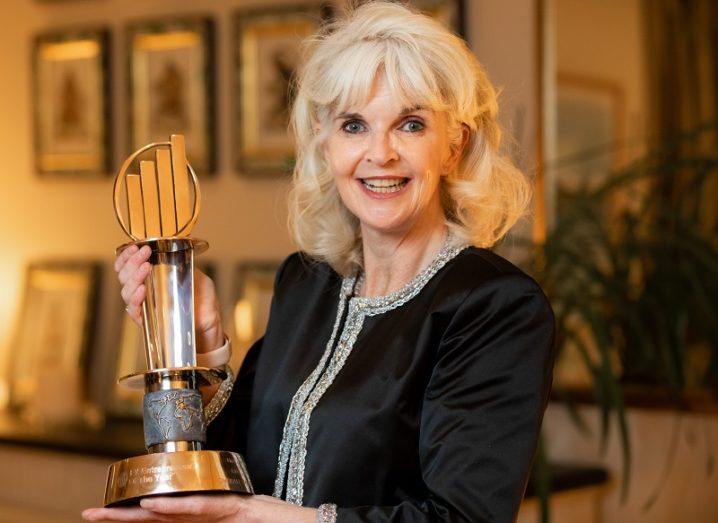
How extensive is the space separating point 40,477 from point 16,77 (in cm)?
160

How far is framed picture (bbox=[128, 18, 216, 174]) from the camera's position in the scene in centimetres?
412

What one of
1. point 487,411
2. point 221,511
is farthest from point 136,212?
point 487,411

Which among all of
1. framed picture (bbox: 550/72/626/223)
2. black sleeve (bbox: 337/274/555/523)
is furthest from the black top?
framed picture (bbox: 550/72/626/223)

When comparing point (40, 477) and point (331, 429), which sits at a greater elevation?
point (331, 429)

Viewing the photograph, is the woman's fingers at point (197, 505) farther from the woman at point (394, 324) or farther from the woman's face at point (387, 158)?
the woman's face at point (387, 158)

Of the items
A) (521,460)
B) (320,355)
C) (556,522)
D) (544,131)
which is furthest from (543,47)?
(521,460)

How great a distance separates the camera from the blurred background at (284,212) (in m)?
A: 3.09

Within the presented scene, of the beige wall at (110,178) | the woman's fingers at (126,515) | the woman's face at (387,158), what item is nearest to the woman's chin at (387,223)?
the woman's face at (387,158)

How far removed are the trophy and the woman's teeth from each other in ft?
0.86

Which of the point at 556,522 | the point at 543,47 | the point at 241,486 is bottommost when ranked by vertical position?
the point at 556,522

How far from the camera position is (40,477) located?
4.03 meters

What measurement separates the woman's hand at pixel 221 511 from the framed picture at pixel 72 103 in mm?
2827

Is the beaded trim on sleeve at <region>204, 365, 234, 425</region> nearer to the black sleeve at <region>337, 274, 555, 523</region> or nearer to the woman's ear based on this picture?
the black sleeve at <region>337, 274, 555, 523</region>

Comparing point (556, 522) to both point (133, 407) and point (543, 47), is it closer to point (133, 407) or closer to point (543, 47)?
point (543, 47)
